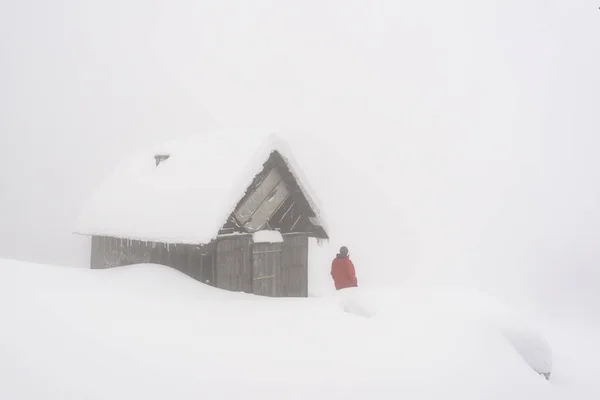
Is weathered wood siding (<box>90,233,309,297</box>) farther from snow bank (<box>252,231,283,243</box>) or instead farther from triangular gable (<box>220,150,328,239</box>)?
triangular gable (<box>220,150,328,239</box>)

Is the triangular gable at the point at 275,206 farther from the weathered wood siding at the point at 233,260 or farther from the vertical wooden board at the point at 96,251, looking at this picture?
the vertical wooden board at the point at 96,251

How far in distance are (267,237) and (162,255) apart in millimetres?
2604

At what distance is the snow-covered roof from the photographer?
9234 mm

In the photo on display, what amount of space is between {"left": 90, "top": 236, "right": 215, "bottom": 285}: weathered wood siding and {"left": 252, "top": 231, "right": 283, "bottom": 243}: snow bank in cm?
123

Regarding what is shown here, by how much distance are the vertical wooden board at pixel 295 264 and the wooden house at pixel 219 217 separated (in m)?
0.03

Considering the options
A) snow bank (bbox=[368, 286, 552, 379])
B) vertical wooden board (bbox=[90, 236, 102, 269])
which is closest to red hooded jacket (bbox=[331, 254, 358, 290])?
snow bank (bbox=[368, 286, 552, 379])

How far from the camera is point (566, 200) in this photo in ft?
169

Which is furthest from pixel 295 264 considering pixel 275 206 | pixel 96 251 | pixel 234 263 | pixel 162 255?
pixel 96 251

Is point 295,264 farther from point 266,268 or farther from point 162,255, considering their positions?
point 162,255

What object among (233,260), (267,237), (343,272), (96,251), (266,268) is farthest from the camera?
(96,251)

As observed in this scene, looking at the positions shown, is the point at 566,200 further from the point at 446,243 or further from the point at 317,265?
the point at 317,265

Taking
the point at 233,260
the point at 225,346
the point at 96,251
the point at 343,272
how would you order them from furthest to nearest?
the point at 96,251, the point at 343,272, the point at 233,260, the point at 225,346

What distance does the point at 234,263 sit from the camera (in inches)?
397

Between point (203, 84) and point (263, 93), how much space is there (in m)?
16.1
